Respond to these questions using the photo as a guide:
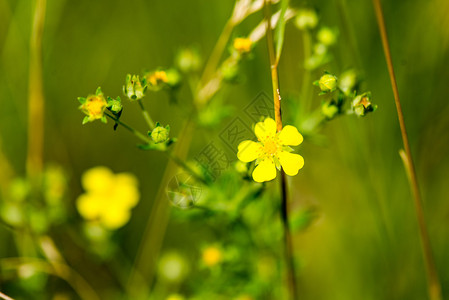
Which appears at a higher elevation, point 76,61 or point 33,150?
point 76,61

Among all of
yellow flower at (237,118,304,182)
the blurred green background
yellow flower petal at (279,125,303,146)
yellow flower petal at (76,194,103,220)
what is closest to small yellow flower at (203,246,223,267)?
the blurred green background

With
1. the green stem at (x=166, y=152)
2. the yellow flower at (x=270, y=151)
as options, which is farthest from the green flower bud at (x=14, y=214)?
the yellow flower at (x=270, y=151)

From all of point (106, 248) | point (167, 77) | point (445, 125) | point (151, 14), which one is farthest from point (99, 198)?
point (445, 125)

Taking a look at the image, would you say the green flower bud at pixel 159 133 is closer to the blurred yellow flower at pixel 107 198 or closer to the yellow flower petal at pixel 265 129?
the yellow flower petal at pixel 265 129

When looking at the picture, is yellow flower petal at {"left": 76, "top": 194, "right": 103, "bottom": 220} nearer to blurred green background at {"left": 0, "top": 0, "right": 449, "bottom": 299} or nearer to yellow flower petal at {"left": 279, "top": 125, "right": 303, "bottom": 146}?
blurred green background at {"left": 0, "top": 0, "right": 449, "bottom": 299}

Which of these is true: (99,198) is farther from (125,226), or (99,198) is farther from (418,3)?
(418,3)

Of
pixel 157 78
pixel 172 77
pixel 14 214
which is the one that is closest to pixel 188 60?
pixel 172 77
